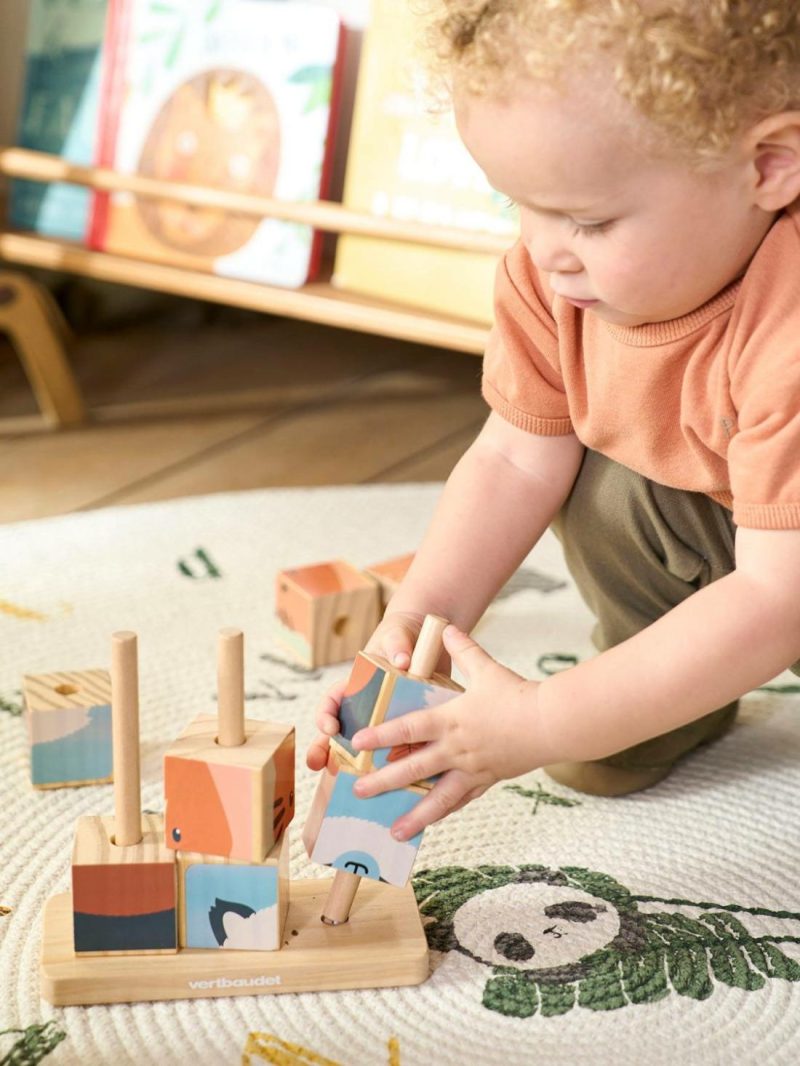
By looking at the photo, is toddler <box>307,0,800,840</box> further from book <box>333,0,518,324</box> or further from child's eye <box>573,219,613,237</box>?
book <box>333,0,518,324</box>

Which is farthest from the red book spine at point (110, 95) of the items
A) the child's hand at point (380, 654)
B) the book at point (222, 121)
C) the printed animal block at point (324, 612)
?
the child's hand at point (380, 654)

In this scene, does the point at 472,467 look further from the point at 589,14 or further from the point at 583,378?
the point at 589,14

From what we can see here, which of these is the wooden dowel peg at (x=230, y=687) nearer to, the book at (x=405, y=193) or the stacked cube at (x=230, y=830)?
the stacked cube at (x=230, y=830)

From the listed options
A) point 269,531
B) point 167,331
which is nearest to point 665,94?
point 269,531

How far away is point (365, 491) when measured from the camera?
54.1 inches

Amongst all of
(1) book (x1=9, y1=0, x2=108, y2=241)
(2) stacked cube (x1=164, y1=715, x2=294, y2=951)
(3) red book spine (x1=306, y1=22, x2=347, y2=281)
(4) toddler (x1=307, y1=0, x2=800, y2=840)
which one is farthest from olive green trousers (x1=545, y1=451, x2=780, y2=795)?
(1) book (x1=9, y1=0, x2=108, y2=241)

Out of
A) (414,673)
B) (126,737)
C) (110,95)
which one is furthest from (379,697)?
(110,95)

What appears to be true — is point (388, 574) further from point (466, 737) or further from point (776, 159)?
point (776, 159)

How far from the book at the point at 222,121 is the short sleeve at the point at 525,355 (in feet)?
2.32

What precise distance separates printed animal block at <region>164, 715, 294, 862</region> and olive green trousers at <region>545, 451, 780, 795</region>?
0.28 meters

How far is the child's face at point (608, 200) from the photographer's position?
58 cm

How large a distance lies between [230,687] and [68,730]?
0.81ft

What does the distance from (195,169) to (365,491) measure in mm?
422

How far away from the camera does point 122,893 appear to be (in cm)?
66
